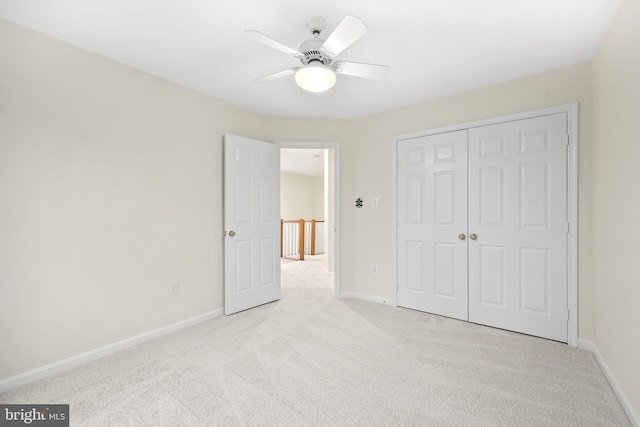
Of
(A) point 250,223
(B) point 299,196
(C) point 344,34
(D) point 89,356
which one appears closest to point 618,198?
(C) point 344,34

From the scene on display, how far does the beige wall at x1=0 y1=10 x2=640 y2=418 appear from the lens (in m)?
1.93

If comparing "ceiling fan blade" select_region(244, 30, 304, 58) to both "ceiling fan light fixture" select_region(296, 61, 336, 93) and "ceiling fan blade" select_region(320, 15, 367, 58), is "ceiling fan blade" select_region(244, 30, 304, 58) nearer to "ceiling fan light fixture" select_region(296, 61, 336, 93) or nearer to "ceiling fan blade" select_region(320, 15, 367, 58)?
"ceiling fan light fixture" select_region(296, 61, 336, 93)

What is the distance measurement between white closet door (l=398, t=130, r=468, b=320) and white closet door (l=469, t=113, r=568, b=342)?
12 centimetres

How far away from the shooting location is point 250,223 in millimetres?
3549

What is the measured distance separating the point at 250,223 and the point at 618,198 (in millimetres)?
3186

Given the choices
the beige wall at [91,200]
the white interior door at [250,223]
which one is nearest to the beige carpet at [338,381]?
the beige wall at [91,200]

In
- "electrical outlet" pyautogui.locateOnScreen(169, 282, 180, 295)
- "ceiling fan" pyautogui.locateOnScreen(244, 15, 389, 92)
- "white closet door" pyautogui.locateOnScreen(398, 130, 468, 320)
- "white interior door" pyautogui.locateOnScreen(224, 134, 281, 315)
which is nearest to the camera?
"ceiling fan" pyautogui.locateOnScreen(244, 15, 389, 92)

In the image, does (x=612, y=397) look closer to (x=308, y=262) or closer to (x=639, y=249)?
(x=639, y=249)

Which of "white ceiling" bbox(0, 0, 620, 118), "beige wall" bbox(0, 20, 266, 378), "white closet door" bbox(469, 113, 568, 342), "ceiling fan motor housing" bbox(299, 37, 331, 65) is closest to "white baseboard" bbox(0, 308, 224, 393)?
"beige wall" bbox(0, 20, 266, 378)

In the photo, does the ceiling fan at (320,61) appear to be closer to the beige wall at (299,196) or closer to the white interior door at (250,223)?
the white interior door at (250,223)

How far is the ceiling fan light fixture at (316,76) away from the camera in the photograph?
195 centimetres

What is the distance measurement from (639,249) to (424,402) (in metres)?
1.44

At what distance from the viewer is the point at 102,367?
222cm

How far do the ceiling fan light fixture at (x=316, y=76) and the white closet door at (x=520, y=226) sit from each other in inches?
72.6
